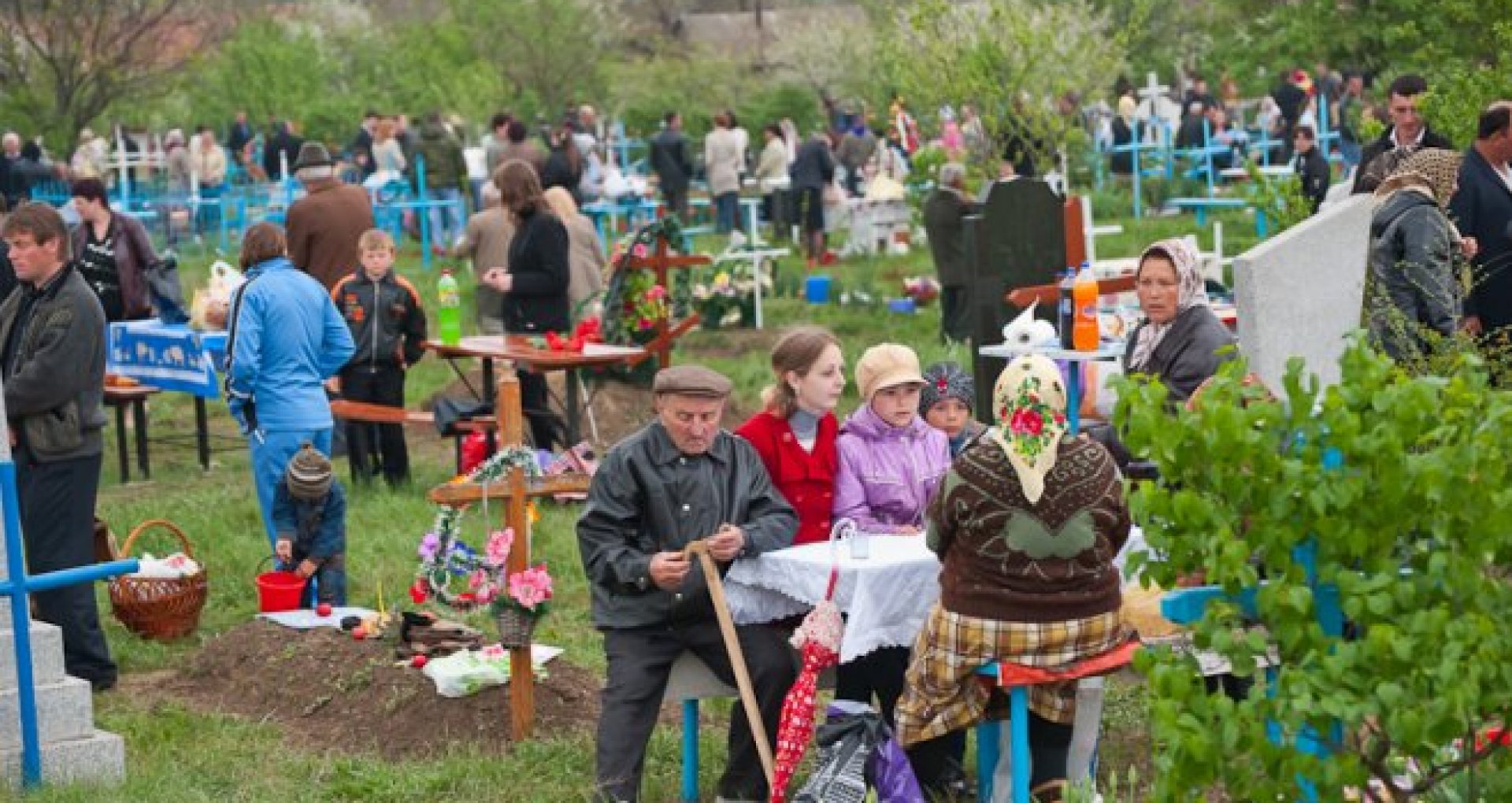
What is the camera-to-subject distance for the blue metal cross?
25.3 feet

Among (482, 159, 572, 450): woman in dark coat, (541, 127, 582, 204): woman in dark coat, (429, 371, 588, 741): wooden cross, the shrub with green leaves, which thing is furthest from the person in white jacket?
the shrub with green leaves

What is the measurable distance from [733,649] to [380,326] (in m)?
6.38

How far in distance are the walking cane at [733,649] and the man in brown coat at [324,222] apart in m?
7.57

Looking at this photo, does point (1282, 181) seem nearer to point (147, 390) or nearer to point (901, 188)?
point (147, 390)

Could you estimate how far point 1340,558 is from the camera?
4.66m

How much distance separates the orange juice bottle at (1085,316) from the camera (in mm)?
11672

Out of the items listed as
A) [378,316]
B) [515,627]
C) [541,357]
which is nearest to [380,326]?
[378,316]

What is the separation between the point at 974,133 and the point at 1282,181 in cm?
864

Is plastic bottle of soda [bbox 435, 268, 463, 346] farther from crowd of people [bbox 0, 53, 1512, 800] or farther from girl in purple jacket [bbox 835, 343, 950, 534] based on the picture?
girl in purple jacket [bbox 835, 343, 950, 534]

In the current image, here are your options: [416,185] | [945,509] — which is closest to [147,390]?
[945,509]

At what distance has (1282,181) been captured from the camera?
15.3 metres

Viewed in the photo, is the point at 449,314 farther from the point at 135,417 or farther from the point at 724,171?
the point at 724,171

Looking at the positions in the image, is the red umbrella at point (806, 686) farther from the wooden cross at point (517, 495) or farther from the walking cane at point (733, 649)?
the wooden cross at point (517, 495)

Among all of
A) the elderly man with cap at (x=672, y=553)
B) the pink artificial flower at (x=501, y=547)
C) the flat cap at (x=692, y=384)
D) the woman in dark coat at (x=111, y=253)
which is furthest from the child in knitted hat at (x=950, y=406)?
the woman in dark coat at (x=111, y=253)
